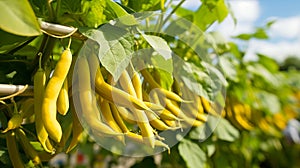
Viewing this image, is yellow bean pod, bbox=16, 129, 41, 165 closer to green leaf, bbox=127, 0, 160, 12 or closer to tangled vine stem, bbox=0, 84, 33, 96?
tangled vine stem, bbox=0, 84, 33, 96

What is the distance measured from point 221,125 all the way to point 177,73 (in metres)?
0.43


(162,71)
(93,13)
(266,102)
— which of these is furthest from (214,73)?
(266,102)

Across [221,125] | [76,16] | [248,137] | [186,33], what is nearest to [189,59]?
[186,33]

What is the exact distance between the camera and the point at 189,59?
0.99 meters

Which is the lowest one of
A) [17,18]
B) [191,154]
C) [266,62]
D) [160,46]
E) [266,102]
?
[266,102]

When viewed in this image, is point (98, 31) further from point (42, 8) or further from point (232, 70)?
point (232, 70)

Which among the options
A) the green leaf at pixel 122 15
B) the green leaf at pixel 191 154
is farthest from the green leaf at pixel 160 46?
the green leaf at pixel 191 154

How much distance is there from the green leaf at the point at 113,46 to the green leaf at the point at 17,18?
0.39 ft

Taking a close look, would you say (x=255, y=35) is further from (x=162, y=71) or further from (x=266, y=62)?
(x=162, y=71)

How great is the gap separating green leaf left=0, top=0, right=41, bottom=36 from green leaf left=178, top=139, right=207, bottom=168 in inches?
24.4

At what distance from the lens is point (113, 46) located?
542 millimetres

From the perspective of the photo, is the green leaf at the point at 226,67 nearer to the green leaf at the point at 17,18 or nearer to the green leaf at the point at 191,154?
the green leaf at the point at 191,154

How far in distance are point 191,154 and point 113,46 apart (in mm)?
519

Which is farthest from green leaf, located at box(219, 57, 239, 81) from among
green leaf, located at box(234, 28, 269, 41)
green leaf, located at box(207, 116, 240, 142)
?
green leaf, located at box(234, 28, 269, 41)
